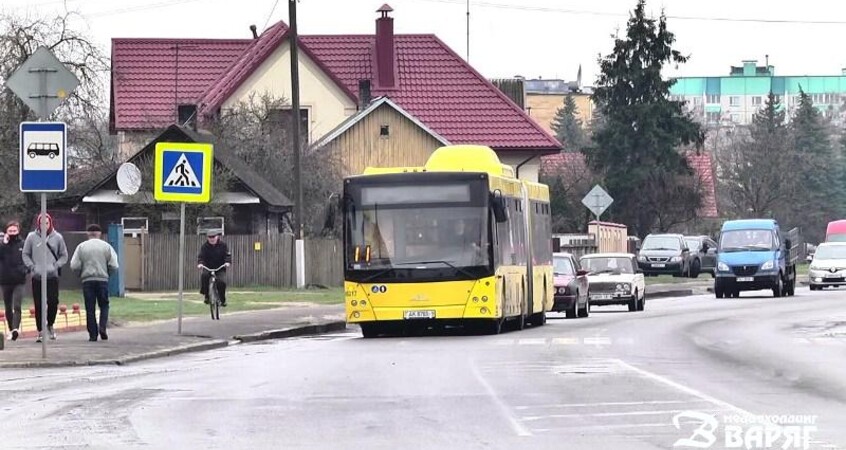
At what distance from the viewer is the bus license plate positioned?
27391 millimetres

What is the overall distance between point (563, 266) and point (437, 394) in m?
22.2

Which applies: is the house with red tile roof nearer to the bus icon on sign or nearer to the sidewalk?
the sidewalk

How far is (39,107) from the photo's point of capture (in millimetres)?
20844

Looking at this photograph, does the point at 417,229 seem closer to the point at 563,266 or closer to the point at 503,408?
the point at 563,266

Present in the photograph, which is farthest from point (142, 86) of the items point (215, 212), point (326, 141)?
point (215, 212)

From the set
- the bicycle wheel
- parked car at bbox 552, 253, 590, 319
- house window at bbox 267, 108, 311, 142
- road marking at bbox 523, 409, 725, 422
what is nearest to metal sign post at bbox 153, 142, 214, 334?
the bicycle wheel

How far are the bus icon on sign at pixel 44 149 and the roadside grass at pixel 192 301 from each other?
30.2 ft

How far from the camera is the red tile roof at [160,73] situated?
67.1 meters

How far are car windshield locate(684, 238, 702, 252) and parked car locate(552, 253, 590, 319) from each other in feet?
105

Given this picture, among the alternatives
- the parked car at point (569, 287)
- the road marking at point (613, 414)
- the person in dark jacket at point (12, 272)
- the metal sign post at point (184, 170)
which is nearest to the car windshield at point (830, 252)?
the parked car at point (569, 287)

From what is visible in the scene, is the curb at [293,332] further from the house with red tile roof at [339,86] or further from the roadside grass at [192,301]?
the house with red tile roof at [339,86]

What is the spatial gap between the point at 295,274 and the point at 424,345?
2470 cm

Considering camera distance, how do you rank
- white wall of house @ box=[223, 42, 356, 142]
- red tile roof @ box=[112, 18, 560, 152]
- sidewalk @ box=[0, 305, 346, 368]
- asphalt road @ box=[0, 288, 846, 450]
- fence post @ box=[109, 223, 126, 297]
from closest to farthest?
1. asphalt road @ box=[0, 288, 846, 450]
2. sidewalk @ box=[0, 305, 346, 368]
3. fence post @ box=[109, 223, 126, 297]
4. white wall of house @ box=[223, 42, 356, 142]
5. red tile roof @ box=[112, 18, 560, 152]

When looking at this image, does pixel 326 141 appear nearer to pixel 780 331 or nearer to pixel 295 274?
pixel 295 274
